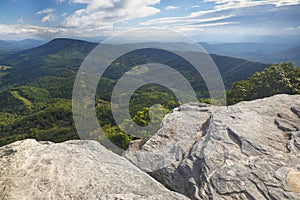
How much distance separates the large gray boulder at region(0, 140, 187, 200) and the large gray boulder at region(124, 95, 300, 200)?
194 centimetres

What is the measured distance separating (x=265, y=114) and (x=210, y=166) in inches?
218

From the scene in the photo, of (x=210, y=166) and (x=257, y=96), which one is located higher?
(x=210, y=166)

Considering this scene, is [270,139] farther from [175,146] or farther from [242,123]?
[175,146]

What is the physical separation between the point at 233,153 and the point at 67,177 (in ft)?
21.6

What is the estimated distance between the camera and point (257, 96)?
30469 millimetres

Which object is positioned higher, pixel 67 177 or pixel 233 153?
pixel 67 177

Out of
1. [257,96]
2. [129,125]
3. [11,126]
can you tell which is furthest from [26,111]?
[257,96]

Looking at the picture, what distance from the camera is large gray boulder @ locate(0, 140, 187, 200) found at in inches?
267

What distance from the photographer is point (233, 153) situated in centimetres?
897

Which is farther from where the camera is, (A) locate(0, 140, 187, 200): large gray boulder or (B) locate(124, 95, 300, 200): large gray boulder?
(B) locate(124, 95, 300, 200): large gray boulder

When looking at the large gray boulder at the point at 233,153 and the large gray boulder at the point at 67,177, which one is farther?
the large gray boulder at the point at 233,153

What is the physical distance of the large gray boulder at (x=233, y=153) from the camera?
7.63 metres

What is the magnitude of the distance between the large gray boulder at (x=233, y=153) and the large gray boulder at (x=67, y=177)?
6.36 feet

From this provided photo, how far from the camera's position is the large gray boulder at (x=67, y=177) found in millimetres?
6777
